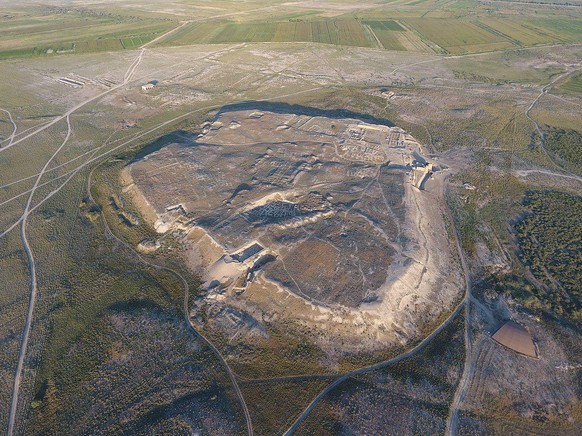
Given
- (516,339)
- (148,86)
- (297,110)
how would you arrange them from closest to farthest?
(516,339), (297,110), (148,86)

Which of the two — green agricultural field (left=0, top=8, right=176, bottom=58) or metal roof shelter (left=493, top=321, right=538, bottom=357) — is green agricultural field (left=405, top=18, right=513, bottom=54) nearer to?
metal roof shelter (left=493, top=321, right=538, bottom=357)

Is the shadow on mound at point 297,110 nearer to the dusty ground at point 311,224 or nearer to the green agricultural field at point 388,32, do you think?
the dusty ground at point 311,224

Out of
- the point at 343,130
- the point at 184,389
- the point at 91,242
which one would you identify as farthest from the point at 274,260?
the point at 343,130

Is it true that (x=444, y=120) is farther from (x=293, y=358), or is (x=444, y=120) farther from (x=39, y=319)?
(x=39, y=319)

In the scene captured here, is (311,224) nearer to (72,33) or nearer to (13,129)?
(13,129)

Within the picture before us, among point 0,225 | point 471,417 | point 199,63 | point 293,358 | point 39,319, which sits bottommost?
point 471,417

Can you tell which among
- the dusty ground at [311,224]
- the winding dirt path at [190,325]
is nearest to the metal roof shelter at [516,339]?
the dusty ground at [311,224]

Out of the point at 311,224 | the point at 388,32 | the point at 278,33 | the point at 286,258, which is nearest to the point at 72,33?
the point at 278,33
